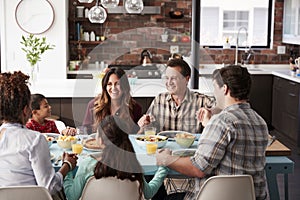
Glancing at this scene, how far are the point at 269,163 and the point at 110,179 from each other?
43.4 inches

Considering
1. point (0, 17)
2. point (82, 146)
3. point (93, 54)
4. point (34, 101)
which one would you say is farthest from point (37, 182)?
point (93, 54)

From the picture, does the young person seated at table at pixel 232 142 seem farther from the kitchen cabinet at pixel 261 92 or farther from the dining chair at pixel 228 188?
the kitchen cabinet at pixel 261 92

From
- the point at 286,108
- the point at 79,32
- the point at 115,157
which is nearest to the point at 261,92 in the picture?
the point at 286,108

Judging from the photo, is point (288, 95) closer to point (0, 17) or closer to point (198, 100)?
point (198, 100)

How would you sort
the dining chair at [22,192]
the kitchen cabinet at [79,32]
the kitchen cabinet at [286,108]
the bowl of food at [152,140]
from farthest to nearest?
the kitchen cabinet at [79,32] < the kitchen cabinet at [286,108] < the bowl of food at [152,140] < the dining chair at [22,192]

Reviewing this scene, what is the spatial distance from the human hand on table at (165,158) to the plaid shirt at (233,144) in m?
Result: 0.18

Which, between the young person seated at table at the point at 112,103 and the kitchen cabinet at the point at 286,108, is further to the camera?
the kitchen cabinet at the point at 286,108

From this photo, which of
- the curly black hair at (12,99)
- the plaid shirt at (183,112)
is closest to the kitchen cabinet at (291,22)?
the plaid shirt at (183,112)

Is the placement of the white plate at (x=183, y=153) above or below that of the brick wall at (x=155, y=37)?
below

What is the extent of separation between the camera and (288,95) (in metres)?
6.17

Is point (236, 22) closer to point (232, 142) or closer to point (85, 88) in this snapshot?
point (85, 88)

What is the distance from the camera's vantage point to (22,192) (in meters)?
2.23

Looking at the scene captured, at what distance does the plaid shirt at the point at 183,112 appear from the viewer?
3.66 m

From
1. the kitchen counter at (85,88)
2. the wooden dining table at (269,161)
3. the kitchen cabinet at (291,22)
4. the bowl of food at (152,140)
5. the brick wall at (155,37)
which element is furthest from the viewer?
the brick wall at (155,37)
